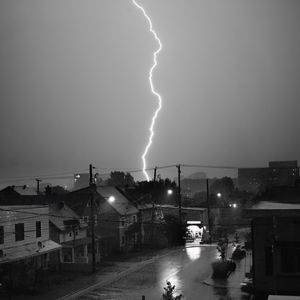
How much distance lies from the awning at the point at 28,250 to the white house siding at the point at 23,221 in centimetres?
19

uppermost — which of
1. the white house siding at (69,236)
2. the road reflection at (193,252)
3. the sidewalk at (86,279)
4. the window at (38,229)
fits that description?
the window at (38,229)

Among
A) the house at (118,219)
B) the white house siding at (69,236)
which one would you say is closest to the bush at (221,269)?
the white house siding at (69,236)

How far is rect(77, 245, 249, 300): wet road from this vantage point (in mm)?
26312

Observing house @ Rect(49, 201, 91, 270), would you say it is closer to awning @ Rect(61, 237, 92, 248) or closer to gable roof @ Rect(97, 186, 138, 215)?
awning @ Rect(61, 237, 92, 248)

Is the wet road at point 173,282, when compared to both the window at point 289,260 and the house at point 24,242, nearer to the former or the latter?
the house at point 24,242

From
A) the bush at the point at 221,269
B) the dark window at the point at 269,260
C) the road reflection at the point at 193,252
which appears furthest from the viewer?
the road reflection at the point at 193,252

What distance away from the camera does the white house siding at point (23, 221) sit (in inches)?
1210

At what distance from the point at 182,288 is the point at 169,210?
3789 centimetres

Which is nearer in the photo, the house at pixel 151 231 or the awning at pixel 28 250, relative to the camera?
the awning at pixel 28 250

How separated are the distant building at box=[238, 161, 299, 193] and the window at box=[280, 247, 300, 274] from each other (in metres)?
148

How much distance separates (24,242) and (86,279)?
604cm

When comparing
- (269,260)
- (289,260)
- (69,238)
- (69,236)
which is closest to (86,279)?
(69,238)

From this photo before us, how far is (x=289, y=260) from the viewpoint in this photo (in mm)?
14250

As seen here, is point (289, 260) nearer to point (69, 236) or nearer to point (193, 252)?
point (69, 236)
